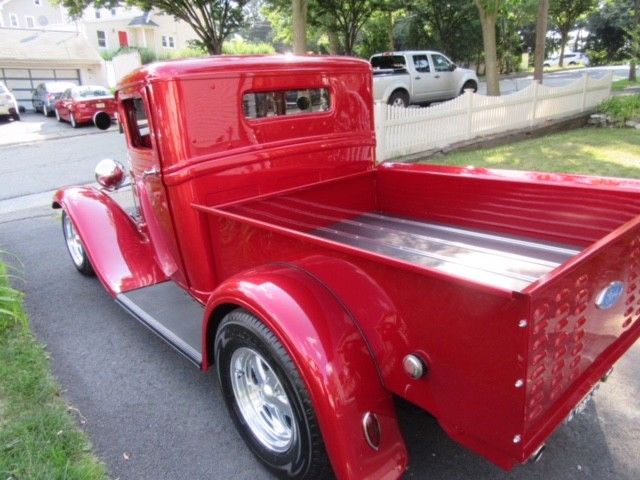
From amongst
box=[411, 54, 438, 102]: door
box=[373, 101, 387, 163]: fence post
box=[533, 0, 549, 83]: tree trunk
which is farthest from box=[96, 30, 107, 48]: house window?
box=[373, 101, 387, 163]: fence post

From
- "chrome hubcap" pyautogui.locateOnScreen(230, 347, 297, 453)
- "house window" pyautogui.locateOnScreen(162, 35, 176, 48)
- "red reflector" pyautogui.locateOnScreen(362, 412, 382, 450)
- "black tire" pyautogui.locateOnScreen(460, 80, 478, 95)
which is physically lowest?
"chrome hubcap" pyautogui.locateOnScreen(230, 347, 297, 453)

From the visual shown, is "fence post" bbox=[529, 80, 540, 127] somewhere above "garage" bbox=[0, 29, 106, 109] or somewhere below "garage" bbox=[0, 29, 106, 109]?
below

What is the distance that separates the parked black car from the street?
1958 centimetres

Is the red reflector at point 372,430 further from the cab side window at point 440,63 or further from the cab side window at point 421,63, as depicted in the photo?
the cab side window at point 440,63

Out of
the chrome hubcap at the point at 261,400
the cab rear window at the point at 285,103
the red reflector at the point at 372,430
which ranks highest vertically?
the cab rear window at the point at 285,103

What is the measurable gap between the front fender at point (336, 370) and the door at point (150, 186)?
130cm

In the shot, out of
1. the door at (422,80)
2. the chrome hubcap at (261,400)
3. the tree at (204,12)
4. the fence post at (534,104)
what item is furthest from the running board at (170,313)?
the tree at (204,12)

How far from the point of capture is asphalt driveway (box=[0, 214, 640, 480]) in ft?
7.52

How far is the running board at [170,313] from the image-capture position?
9.00 feet

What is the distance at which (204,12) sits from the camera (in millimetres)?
18391

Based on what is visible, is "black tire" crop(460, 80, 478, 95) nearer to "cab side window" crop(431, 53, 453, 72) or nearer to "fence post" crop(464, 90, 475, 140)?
"cab side window" crop(431, 53, 453, 72)

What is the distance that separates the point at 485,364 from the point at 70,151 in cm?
1326

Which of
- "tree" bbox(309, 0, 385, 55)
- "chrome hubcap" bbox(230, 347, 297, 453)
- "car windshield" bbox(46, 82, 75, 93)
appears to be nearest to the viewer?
"chrome hubcap" bbox(230, 347, 297, 453)

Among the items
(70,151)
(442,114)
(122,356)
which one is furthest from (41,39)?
(122,356)
